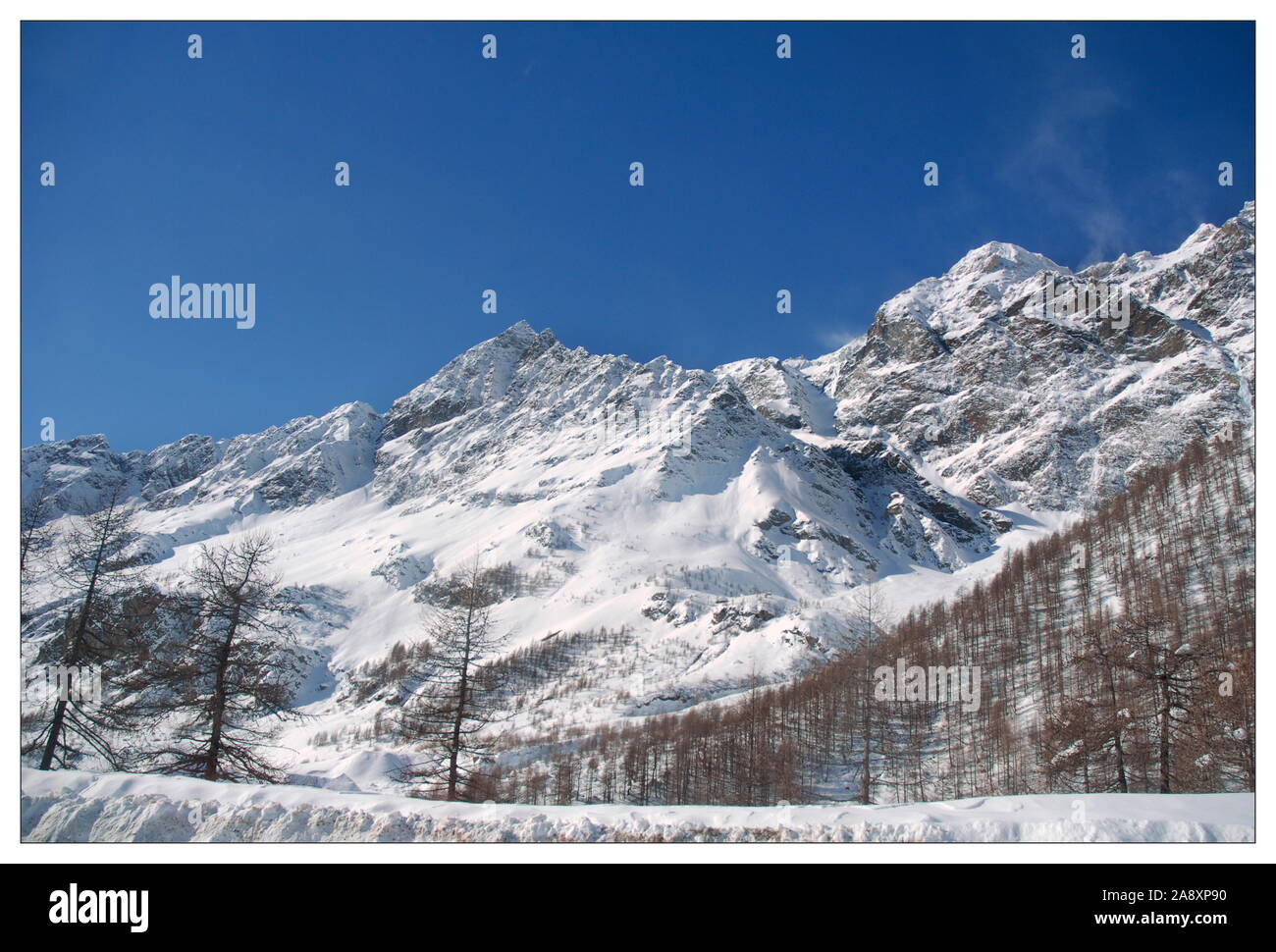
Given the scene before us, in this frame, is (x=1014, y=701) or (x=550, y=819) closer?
(x=550, y=819)

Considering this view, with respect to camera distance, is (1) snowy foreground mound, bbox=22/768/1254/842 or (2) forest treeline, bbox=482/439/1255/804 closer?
(1) snowy foreground mound, bbox=22/768/1254/842

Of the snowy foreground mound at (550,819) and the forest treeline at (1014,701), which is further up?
the snowy foreground mound at (550,819)

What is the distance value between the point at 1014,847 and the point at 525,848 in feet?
22.1

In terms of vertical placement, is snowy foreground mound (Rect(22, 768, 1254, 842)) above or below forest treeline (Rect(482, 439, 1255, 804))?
above

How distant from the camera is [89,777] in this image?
13336mm

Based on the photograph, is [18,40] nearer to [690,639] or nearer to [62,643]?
[62,643]

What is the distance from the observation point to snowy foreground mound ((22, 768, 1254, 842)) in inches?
418

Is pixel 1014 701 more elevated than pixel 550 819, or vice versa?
pixel 550 819

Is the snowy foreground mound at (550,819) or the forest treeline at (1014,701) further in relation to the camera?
the forest treeline at (1014,701)

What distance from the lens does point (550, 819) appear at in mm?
11781

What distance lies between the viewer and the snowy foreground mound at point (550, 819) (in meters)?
10.6
